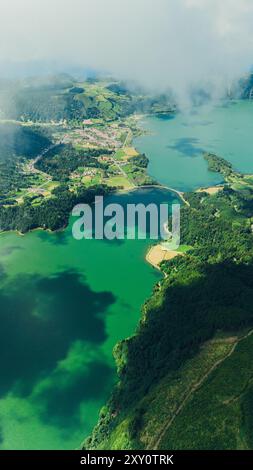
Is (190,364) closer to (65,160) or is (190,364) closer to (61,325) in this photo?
(61,325)

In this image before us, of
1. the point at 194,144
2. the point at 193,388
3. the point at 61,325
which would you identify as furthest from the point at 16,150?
the point at 193,388

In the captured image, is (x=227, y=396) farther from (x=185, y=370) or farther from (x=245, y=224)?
(x=245, y=224)

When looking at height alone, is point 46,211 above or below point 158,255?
above

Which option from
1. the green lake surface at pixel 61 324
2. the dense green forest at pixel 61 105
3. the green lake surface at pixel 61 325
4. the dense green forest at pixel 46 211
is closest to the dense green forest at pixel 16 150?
the dense green forest at pixel 46 211

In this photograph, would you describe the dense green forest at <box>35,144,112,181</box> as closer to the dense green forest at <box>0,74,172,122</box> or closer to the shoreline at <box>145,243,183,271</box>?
the shoreline at <box>145,243,183,271</box>

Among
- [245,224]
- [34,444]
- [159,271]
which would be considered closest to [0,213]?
[159,271]

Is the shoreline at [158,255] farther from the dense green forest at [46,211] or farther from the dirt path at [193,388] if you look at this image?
the dirt path at [193,388]
